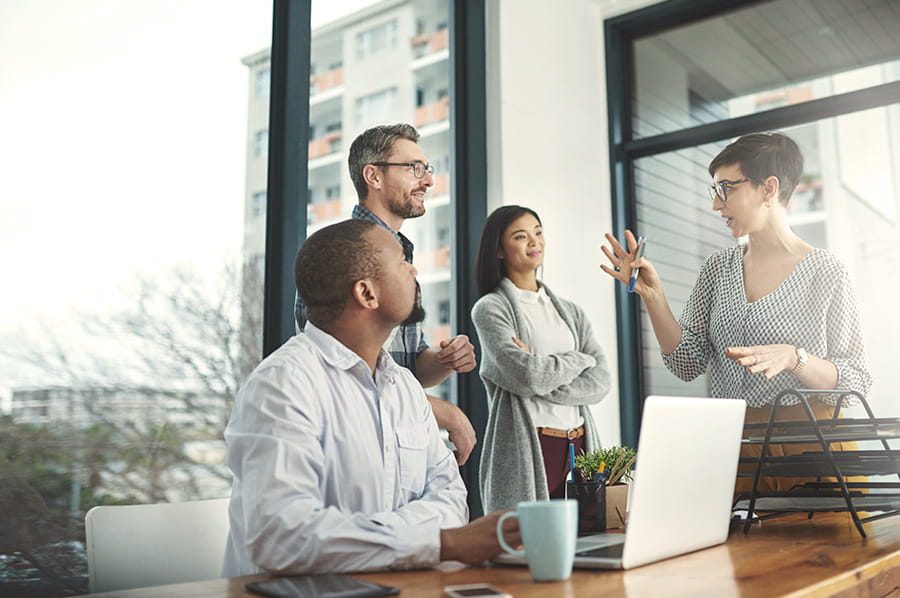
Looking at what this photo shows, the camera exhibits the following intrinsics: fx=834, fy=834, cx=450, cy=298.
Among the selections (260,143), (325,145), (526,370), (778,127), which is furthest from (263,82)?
(778,127)

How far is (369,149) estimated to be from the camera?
2594 millimetres

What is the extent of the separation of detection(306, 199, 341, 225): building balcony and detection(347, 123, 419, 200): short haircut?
356mm

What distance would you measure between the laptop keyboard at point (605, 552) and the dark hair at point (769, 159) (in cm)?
125

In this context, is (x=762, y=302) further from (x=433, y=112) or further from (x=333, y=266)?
(x=433, y=112)

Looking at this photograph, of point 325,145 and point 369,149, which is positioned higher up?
point 325,145

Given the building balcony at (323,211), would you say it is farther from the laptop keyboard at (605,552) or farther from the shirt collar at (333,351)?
the laptop keyboard at (605,552)

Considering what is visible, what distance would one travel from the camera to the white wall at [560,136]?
12.2ft

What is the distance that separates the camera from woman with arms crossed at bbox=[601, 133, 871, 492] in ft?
6.05

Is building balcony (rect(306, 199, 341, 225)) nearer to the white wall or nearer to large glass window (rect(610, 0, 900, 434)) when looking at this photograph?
the white wall

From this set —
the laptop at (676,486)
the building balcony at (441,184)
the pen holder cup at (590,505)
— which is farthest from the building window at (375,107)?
the laptop at (676,486)

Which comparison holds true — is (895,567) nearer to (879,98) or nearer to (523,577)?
(523,577)

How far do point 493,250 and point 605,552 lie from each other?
1959mm

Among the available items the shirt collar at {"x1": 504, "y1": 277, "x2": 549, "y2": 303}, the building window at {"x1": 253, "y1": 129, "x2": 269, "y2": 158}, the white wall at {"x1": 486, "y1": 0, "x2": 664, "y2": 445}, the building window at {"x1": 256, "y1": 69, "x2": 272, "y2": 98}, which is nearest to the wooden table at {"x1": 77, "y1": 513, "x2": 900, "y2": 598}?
the shirt collar at {"x1": 504, "y1": 277, "x2": 549, "y2": 303}

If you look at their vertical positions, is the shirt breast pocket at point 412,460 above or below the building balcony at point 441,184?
below
